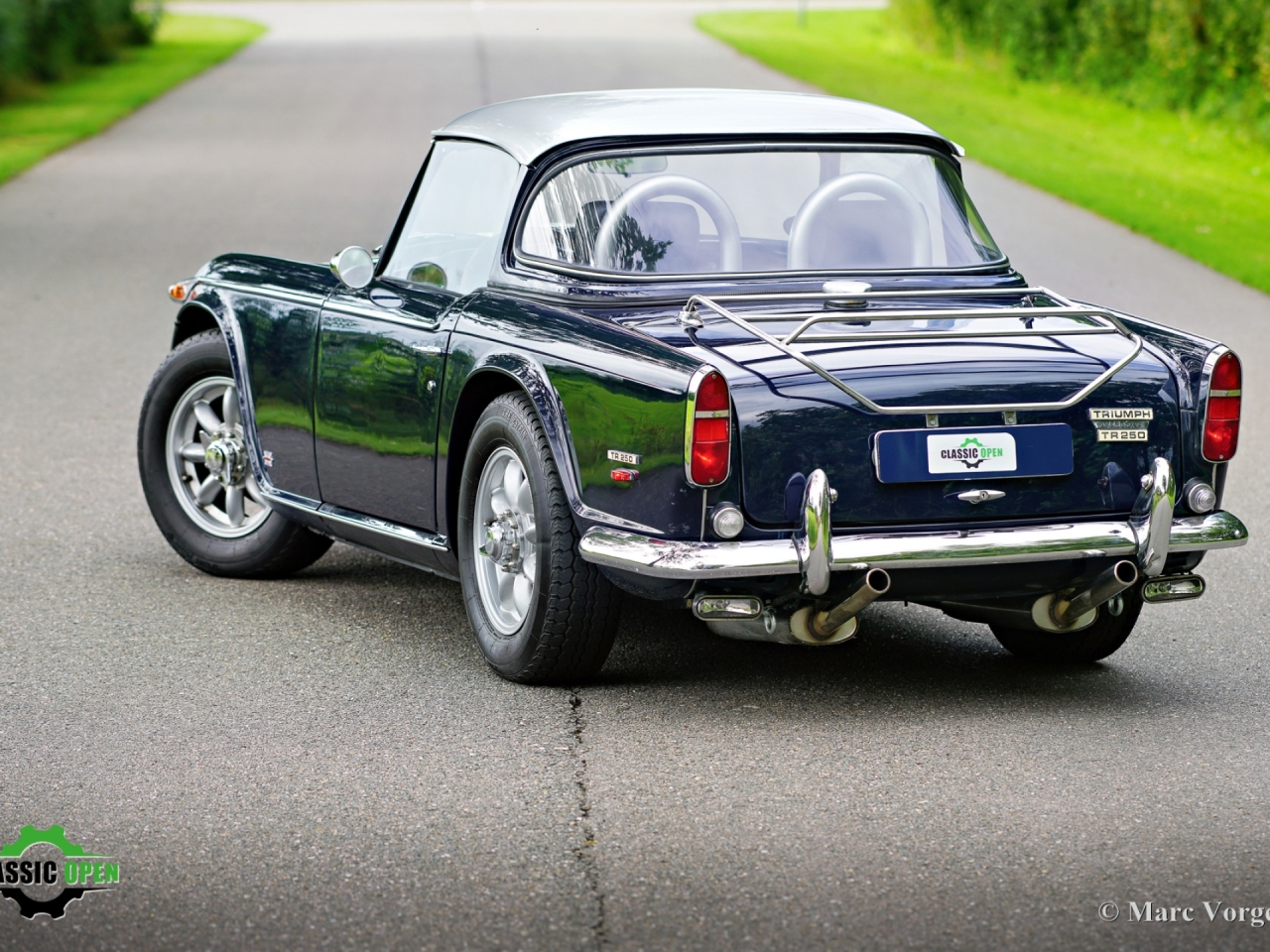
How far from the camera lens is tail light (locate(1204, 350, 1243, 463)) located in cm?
500

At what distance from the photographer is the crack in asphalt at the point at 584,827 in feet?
11.8

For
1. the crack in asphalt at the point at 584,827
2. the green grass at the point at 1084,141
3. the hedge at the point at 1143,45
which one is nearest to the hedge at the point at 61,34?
the green grass at the point at 1084,141

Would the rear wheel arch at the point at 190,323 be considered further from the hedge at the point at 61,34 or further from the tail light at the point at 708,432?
the hedge at the point at 61,34

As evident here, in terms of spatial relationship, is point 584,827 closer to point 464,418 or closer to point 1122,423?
point 464,418

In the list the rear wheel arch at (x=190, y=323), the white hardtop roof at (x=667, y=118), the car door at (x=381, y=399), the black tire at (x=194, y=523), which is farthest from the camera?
the rear wheel arch at (x=190, y=323)

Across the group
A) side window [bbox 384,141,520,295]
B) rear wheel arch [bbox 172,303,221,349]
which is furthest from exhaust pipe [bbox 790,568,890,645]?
rear wheel arch [bbox 172,303,221,349]

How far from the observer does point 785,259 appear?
5676mm

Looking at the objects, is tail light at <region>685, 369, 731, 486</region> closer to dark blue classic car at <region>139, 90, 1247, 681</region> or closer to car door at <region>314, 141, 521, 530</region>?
dark blue classic car at <region>139, 90, 1247, 681</region>

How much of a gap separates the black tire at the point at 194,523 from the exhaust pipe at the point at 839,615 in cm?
233

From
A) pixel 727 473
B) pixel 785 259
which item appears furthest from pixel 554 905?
pixel 785 259

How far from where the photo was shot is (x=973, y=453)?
4.75 meters

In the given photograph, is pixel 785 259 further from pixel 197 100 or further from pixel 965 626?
pixel 197 100

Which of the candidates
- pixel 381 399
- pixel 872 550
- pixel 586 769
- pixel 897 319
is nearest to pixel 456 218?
pixel 381 399

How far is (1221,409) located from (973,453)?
765mm
